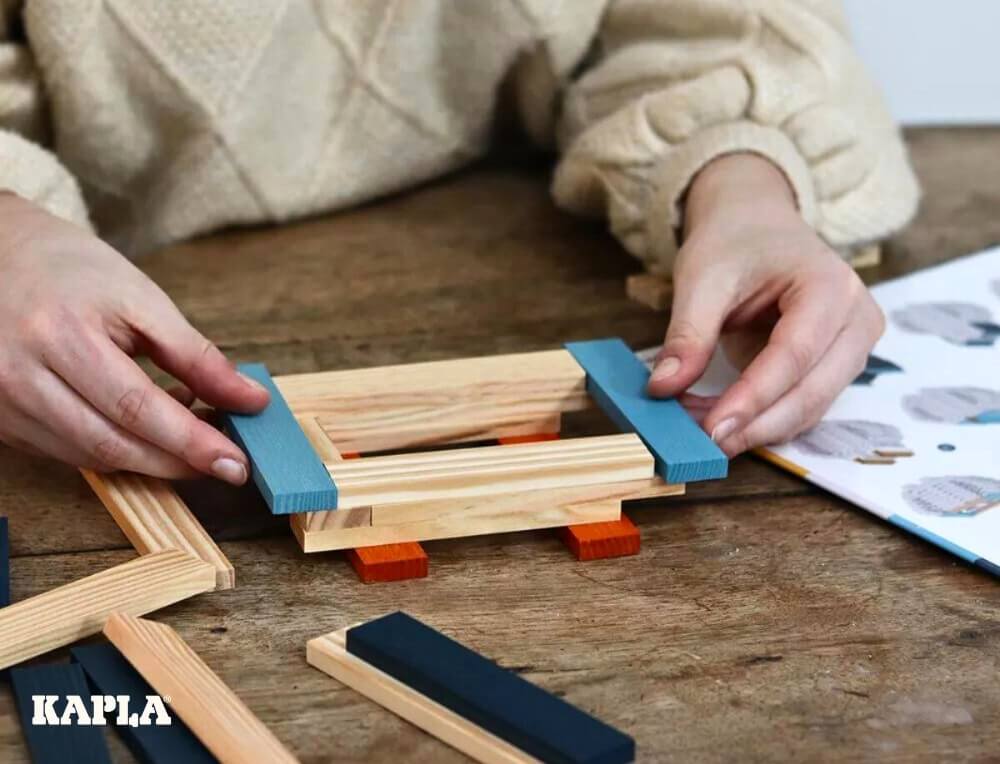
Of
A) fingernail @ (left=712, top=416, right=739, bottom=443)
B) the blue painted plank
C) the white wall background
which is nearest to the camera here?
the blue painted plank

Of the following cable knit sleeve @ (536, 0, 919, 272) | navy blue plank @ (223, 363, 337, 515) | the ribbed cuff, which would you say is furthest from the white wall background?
navy blue plank @ (223, 363, 337, 515)

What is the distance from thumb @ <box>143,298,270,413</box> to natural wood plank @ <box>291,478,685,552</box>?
7 centimetres

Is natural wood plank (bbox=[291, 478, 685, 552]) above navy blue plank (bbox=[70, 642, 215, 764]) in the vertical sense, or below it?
below

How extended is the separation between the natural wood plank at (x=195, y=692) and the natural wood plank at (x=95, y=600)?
0.02m

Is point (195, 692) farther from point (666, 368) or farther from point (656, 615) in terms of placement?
point (666, 368)

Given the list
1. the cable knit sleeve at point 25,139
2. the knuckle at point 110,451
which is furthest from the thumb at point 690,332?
the cable knit sleeve at point 25,139

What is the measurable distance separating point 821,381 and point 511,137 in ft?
2.03

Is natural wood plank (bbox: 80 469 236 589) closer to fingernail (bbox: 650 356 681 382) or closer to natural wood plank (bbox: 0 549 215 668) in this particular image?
natural wood plank (bbox: 0 549 215 668)

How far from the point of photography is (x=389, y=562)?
625 millimetres

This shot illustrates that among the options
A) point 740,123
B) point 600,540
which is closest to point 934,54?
point 740,123

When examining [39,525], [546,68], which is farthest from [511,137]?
[39,525]

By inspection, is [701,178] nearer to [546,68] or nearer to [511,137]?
[546,68]

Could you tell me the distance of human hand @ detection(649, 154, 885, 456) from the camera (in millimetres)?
729

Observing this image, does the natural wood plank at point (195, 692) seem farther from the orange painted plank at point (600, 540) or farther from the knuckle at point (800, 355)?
the knuckle at point (800, 355)
